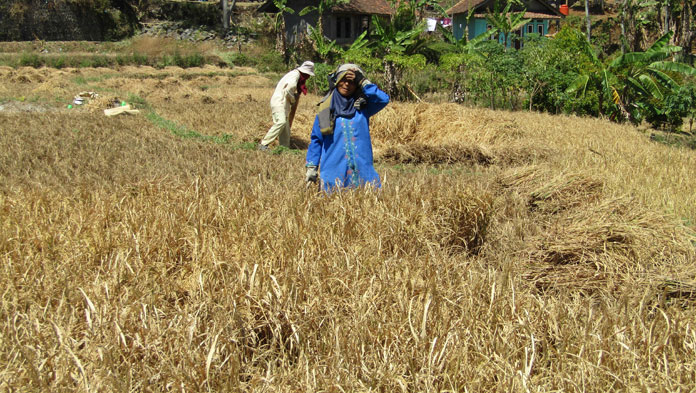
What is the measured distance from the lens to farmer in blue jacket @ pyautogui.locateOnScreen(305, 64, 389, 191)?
478 cm

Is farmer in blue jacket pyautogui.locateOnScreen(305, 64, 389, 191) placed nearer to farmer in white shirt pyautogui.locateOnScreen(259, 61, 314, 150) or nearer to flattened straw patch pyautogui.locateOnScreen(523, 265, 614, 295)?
flattened straw patch pyautogui.locateOnScreen(523, 265, 614, 295)

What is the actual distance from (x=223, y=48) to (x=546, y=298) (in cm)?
3406

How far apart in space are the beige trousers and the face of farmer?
11.9ft

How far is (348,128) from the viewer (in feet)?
15.8

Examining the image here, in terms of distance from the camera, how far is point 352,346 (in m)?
2.19

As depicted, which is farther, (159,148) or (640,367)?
(159,148)

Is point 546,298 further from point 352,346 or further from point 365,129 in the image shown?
point 365,129

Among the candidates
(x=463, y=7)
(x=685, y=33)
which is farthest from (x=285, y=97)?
(x=463, y=7)

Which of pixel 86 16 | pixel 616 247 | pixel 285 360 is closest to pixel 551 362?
pixel 285 360

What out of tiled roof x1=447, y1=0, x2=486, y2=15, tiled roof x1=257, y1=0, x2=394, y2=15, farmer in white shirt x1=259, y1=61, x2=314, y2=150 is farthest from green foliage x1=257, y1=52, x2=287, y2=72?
farmer in white shirt x1=259, y1=61, x2=314, y2=150

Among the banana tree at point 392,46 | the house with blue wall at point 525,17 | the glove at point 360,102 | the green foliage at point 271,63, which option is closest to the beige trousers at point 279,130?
the glove at point 360,102

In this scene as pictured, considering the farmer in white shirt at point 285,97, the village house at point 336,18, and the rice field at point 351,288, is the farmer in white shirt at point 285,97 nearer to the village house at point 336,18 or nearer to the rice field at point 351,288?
the rice field at point 351,288

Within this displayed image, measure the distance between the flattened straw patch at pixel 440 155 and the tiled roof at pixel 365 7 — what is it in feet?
88.9

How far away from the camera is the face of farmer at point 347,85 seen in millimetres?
4660
